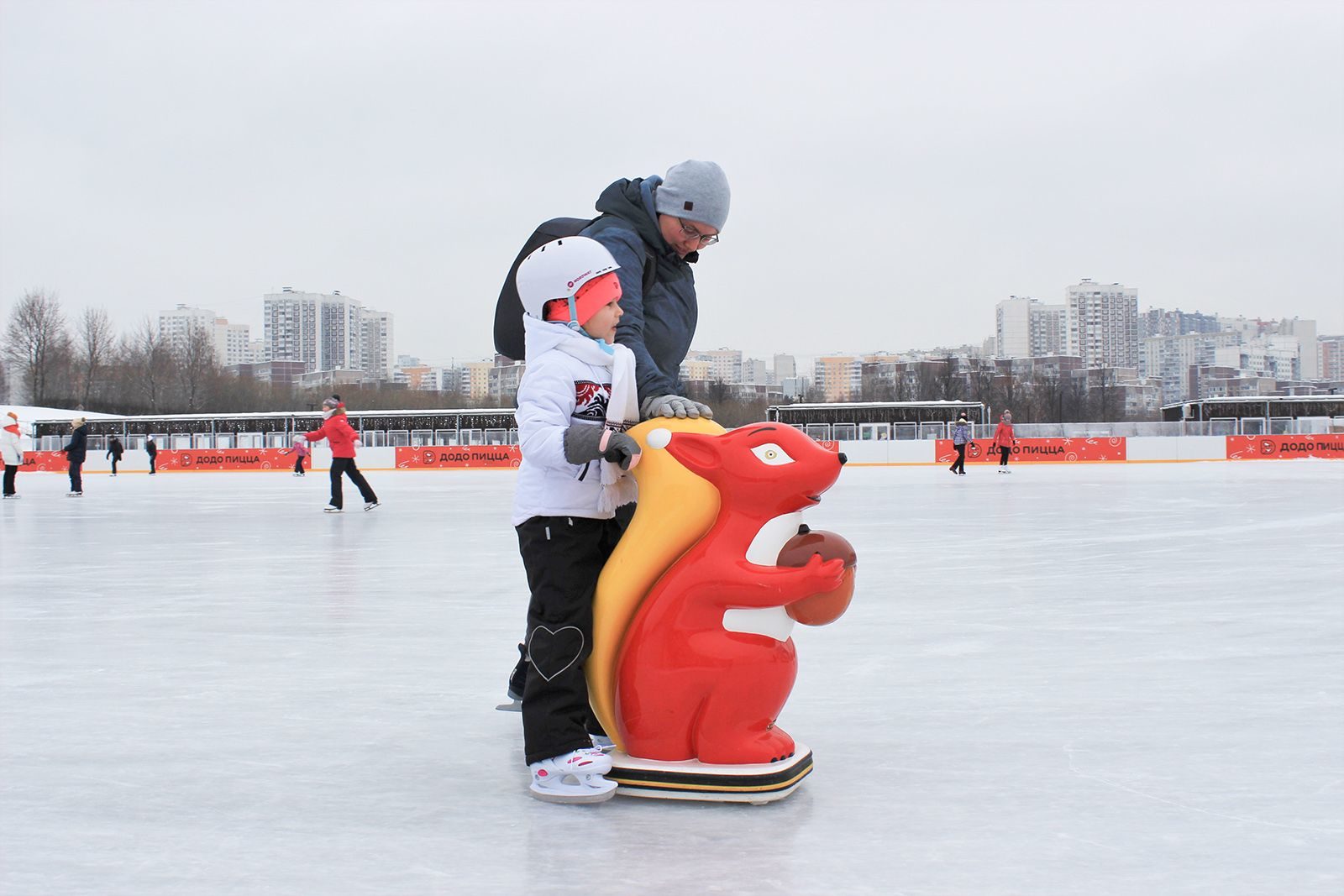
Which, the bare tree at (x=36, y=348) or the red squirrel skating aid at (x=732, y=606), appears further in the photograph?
the bare tree at (x=36, y=348)

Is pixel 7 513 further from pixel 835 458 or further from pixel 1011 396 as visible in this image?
pixel 1011 396

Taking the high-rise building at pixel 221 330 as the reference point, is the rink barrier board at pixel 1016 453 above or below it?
below

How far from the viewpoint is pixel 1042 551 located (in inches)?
285

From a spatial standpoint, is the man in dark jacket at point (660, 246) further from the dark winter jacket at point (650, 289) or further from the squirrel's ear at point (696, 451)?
the squirrel's ear at point (696, 451)

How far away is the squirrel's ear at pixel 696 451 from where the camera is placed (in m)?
2.32

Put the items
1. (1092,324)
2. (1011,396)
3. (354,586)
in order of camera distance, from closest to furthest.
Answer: (354,586) < (1011,396) < (1092,324)

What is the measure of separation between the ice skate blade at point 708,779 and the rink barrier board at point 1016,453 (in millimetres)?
26480

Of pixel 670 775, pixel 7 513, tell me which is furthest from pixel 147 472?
pixel 670 775

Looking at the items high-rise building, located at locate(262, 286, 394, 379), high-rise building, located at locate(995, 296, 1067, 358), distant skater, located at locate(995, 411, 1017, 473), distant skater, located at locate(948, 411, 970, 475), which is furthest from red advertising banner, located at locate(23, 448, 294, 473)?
high-rise building, located at locate(995, 296, 1067, 358)

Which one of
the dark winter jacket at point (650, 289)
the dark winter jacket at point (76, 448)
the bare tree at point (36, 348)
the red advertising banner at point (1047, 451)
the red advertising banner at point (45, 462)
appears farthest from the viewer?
the bare tree at point (36, 348)

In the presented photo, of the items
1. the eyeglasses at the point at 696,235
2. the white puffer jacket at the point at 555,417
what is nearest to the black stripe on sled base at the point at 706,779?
the white puffer jacket at the point at 555,417

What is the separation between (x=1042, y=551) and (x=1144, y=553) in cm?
63

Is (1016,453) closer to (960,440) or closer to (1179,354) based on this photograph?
(960,440)

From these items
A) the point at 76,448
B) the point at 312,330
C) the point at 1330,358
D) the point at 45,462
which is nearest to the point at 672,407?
the point at 76,448
